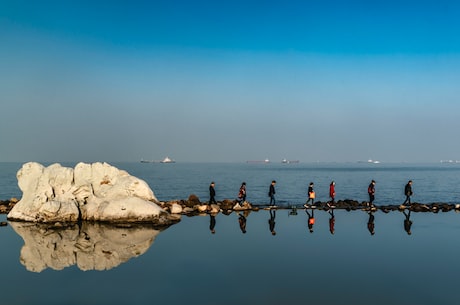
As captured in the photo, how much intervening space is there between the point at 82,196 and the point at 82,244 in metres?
9.77

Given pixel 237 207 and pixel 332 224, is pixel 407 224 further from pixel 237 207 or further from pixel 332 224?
pixel 237 207

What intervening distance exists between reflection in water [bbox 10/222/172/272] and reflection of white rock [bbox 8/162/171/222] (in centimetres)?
136

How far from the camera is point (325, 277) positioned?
1611 centimetres

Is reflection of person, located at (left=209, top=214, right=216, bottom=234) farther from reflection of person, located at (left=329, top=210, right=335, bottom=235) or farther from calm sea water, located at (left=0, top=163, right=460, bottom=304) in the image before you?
reflection of person, located at (left=329, top=210, right=335, bottom=235)

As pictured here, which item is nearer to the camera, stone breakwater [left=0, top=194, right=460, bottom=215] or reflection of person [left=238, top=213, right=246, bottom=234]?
reflection of person [left=238, top=213, right=246, bottom=234]

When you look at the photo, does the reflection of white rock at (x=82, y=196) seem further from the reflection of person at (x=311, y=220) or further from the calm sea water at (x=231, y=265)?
the reflection of person at (x=311, y=220)

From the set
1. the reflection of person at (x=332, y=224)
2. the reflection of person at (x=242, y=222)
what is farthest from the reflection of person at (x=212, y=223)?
the reflection of person at (x=332, y=224)

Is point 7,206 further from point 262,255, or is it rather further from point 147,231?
point 262,255

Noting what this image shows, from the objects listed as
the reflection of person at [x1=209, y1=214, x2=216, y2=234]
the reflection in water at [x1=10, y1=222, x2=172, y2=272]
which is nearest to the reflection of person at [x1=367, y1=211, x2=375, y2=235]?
the reflection of person at [x1=209, y1=214, x2=216, y2=234]

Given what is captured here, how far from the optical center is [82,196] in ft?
102

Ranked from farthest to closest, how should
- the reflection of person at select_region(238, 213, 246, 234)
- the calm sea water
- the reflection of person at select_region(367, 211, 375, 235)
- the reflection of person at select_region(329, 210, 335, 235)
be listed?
the reflection of person at select_region(238, 213, 246, 234), the reflection of person at select_region(329, 210, 335, 235), the reflection of person at select_region(367, 211, 375, 235), the calm sea water

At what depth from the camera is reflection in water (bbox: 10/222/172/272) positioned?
18.5 metres

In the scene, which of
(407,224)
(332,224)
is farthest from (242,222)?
(407,224)

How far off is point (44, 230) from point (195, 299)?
16.0m
